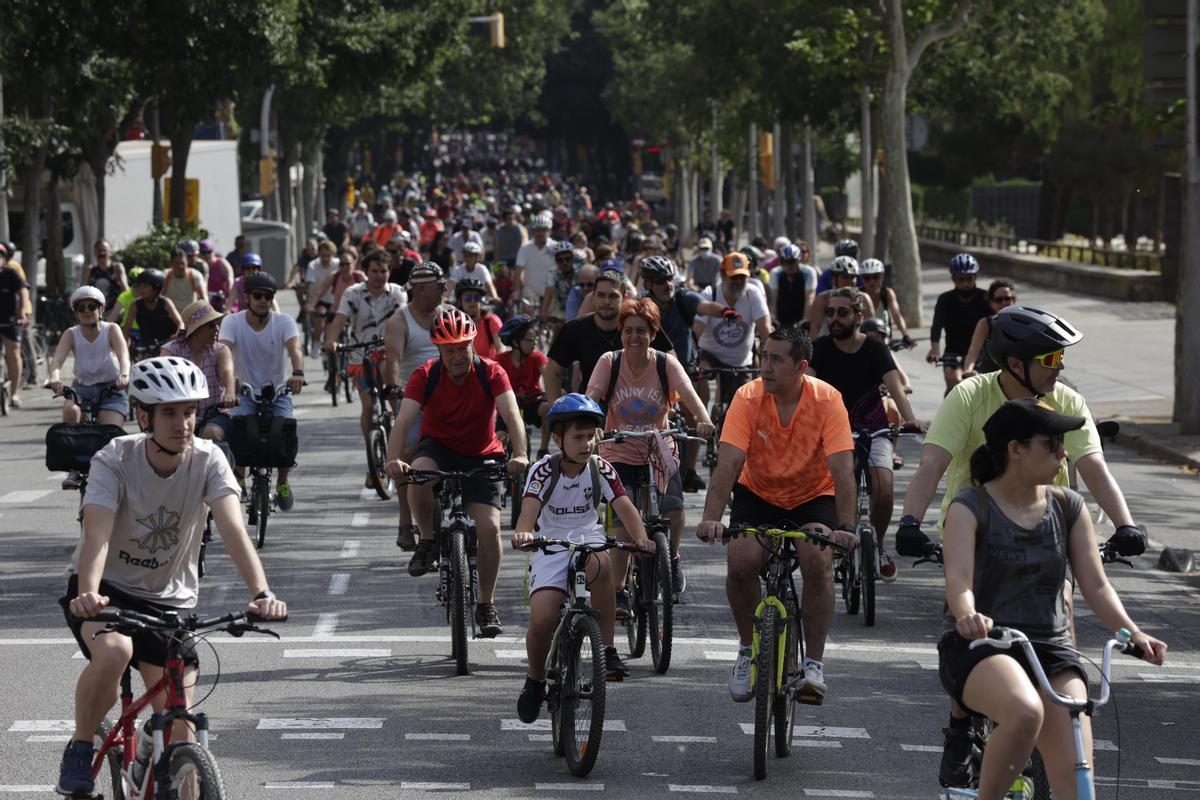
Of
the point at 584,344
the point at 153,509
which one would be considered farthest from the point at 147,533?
the point at 584,344

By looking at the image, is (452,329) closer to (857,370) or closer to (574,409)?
Answer: (574,409)

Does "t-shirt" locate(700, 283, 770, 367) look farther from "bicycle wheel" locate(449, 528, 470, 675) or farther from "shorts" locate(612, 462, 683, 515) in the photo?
"bicycle wheel" locate(449, 528, 470, 675)

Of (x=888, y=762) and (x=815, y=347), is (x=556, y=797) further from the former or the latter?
(x=815, y=347)

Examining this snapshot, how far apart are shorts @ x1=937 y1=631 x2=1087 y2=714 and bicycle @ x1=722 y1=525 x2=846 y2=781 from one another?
6.25 feet

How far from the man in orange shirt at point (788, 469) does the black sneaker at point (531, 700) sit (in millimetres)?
895

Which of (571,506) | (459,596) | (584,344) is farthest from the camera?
(584,344)

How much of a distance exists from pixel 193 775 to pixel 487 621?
4712mm

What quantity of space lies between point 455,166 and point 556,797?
466 ft

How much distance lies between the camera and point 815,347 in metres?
12.4

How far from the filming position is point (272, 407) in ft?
48.8

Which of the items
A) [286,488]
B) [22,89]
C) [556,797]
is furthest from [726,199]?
[556,797]

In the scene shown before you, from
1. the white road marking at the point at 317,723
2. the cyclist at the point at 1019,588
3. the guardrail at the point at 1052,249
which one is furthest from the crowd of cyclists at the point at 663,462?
the guardrail at the point at 1052,249

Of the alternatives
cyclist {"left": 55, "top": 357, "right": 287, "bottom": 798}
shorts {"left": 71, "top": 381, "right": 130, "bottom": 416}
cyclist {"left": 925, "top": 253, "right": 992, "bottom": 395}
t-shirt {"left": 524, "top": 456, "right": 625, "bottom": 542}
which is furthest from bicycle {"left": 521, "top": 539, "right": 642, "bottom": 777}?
cyclist {"left": 925, "top": 253, "right": 992, "bottom": 395}

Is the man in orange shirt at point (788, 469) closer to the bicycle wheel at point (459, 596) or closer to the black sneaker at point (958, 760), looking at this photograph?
the bicycle wheel at point (459, 596)
